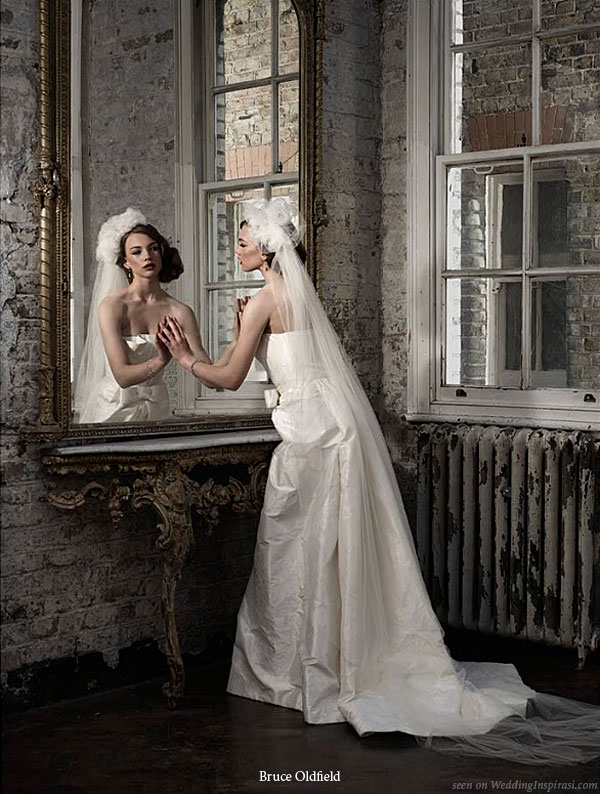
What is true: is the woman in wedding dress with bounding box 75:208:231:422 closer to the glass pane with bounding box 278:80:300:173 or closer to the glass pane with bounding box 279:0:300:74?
the glass pane with bounding box 278:80:300:173

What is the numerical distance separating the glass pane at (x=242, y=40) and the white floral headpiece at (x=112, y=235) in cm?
73

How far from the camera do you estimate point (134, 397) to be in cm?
407

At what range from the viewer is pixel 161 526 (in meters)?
3.95

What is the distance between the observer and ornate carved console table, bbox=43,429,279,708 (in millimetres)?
3885

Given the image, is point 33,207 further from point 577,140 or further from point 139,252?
point 577,140

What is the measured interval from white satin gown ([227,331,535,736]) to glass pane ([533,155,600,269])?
1.20 m

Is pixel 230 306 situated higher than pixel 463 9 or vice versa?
pixel 463 9

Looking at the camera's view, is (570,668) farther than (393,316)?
No

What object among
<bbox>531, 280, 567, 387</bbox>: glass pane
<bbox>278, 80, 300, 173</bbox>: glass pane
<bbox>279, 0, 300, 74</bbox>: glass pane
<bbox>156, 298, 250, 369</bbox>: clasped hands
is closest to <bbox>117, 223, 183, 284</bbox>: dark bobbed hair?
<bbox>156, 298, 250, 369</bbox>: clasped hands

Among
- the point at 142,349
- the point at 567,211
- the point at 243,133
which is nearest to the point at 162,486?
the point at 142,349

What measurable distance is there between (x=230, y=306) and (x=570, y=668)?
6.49 ft

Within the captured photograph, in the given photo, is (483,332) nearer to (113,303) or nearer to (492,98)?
(492,98)

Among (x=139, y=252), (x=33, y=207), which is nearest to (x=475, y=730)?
(x=139, y=252)

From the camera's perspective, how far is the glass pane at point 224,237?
4340 millimetres
